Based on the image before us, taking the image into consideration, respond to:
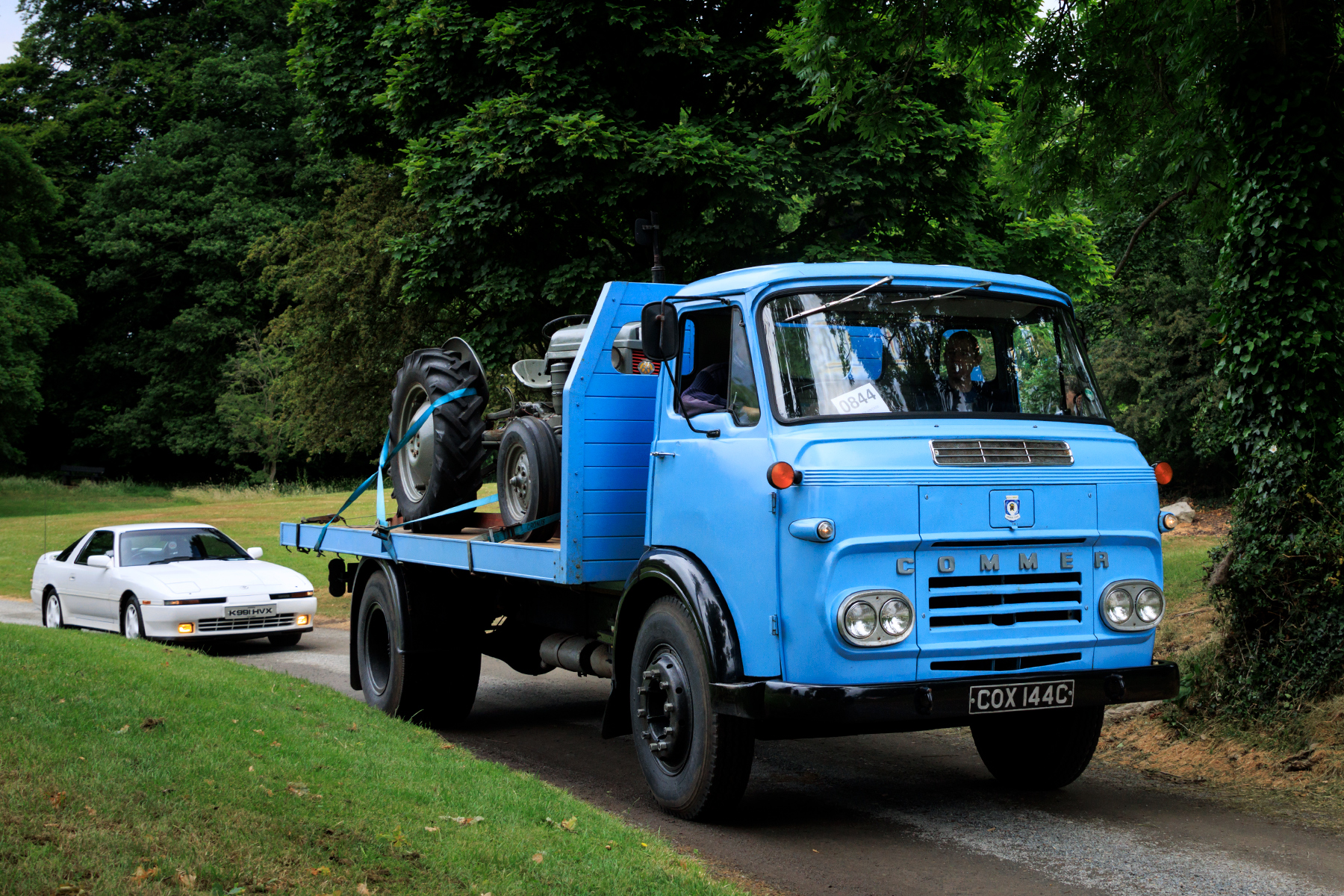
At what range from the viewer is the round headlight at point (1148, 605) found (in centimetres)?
621

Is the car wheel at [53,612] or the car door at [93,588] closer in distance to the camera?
the car door at [93,588]

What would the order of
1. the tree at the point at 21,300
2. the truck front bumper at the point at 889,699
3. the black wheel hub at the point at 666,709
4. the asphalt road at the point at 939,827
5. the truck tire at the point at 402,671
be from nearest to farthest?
the asphalt road at the point at 939,827
the truck front bumper at the point at 889,699
the black wheel hub at the point at 666,709
the truck tire at the point at 402,671
the tree at the point at 21,300

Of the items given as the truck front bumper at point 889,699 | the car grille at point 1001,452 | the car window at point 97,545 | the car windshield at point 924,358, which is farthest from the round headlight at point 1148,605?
the car window at point 97,545

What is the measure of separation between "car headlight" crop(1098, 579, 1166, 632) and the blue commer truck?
13 millimetres

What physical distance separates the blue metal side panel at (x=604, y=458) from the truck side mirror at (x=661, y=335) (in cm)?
80

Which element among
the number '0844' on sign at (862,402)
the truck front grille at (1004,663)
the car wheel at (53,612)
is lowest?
the car wheel at (53,612)

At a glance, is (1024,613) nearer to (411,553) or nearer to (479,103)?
(411,553)

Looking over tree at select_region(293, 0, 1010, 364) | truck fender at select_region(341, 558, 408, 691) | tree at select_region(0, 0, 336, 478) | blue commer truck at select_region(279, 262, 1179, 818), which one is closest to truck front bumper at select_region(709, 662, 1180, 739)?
blue commer truck at select_region(279, 262, 1179, 818)

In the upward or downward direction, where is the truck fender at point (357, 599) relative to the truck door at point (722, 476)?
downward

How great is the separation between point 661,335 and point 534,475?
1.68 metres

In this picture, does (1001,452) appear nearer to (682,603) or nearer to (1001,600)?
(1001,600)

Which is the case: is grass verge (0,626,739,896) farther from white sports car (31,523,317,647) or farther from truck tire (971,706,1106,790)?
white sports car (31,523,317,647)

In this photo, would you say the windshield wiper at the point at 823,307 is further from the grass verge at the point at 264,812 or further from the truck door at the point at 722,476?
the grass verge at the point at 264,812

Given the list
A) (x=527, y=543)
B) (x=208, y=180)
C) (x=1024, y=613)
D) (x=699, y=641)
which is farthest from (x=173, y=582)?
(x=208, y=180)
